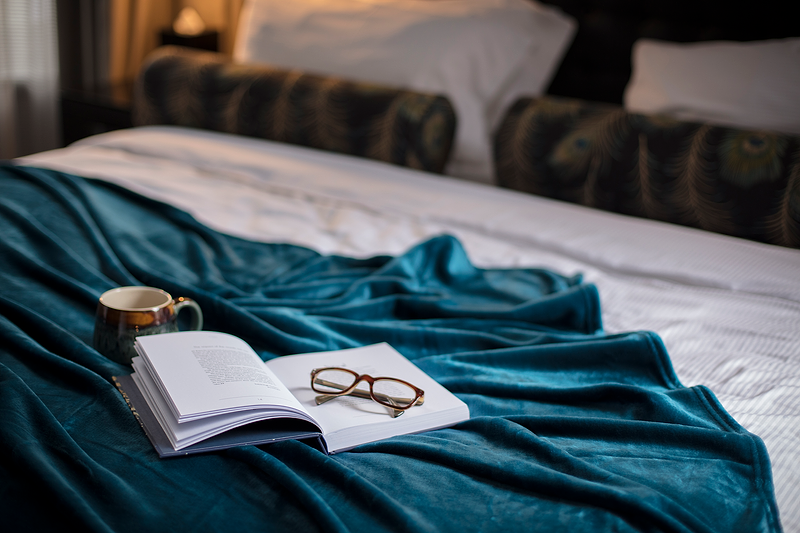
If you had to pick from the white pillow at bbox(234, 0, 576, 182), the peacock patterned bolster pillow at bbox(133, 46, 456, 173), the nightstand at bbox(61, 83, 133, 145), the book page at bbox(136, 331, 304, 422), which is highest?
the white pillow at bbox(234, 0, 576, 182)

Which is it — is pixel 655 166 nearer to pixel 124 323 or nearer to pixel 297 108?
pixel 297 108

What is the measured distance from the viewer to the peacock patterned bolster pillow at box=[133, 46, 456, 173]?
6.73ft

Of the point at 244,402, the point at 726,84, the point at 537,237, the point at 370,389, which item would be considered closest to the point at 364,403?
the point at 370,389

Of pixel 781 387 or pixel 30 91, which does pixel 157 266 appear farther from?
pixel 30 91

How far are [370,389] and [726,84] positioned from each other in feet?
4.85

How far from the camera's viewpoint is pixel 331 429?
749 millimetres

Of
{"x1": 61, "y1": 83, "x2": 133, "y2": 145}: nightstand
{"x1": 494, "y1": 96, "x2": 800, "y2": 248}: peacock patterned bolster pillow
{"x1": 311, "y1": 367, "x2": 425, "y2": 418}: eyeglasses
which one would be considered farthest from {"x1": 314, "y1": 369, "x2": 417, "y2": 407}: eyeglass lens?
{"x1": 61, "y1": 83, "x2": 133, "y2": 145}: nightstand

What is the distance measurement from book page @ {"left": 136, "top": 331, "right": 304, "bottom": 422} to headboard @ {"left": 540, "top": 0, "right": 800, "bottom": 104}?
1842 mm

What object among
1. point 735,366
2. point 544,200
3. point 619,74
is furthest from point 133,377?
point 619,74

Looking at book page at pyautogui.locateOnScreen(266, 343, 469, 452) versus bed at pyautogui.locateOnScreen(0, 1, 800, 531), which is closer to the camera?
bed at pyautogui.locateOnScreen(0, 1, 800, 531)

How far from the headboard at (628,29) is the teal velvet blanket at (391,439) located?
124 cm

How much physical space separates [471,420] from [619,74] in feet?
5.91

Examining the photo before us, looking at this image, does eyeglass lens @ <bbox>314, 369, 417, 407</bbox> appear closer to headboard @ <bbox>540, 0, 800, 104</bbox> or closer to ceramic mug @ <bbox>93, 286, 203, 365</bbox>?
ceramic mug @ <bbox>93, 286, 203, 365</bbox>

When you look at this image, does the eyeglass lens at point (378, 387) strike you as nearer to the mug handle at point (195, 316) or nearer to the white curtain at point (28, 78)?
the mug handle at point (195, 316)
